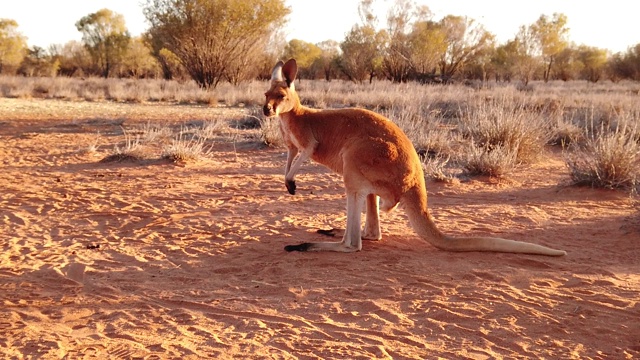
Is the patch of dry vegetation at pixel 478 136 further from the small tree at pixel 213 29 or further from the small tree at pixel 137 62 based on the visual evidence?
the small tree at pixel 137 62

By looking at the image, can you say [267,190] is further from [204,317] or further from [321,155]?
[204,317]


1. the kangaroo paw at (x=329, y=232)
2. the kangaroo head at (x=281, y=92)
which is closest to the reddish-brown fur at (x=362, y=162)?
the kangaroo head at (x=281, y=92)

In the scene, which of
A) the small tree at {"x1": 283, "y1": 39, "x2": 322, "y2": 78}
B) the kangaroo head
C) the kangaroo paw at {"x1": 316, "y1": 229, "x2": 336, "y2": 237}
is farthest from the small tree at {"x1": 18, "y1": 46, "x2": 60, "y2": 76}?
the kangaroo paw at {"x1": 316, "y1": 229, "x2": 336, "y2": 237}

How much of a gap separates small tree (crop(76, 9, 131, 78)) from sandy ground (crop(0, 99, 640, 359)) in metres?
41.5

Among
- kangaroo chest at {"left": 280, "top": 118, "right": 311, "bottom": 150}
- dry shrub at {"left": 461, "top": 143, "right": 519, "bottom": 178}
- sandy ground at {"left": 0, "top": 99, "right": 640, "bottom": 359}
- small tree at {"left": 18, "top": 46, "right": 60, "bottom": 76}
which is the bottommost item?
sandy ground at {"left": 0, "top": 99, "right": 640, "bottom": 359}

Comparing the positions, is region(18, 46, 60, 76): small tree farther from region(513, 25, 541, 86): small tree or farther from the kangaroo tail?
the kangaroo tail

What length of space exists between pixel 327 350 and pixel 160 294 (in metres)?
1.46

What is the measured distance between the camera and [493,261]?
189 inches

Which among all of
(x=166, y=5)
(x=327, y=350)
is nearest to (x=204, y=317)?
(x=327, y=350)

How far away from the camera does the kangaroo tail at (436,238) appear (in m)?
4.75

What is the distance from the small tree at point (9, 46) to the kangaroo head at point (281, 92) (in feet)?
156

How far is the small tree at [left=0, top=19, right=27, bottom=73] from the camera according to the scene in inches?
1757

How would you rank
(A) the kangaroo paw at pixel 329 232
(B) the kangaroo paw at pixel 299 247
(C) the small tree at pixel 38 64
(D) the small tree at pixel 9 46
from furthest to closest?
(C) the small tree at pixel 38 64, (D) the small tree at pixel 9 46, (A) the kangaroo paw at pixel 329 232, (B) the kangaroo paw at pixel 299 247

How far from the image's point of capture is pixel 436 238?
4758 millimetres
